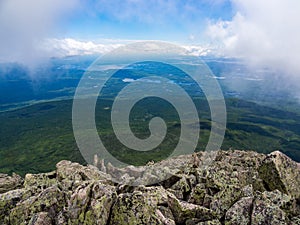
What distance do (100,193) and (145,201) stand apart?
376 cm

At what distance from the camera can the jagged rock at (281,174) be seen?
73.7 ft

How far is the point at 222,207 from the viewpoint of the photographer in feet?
65.3

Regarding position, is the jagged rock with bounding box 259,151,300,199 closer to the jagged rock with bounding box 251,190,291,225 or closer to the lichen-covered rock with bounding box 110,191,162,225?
the jagged rock with bounding box 251,190,291,225

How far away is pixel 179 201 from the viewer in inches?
797

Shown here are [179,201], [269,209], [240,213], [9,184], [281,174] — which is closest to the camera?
[269,209]

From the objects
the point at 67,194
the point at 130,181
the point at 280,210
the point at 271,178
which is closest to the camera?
the point at 280,210

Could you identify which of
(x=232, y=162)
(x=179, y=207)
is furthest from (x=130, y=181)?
(x=232, y=162)

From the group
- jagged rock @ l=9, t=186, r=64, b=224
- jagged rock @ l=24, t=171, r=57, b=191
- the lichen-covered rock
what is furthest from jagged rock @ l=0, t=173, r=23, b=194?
the lichen-covered rock

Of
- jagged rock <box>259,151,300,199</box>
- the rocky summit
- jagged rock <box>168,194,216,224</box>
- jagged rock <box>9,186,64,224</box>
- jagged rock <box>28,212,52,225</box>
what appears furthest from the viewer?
jagged rock <box>259,151,300,199</box>

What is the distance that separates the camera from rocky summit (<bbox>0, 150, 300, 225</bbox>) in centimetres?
1827

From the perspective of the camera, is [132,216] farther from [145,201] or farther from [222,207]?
[222,207]

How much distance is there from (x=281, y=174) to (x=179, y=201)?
9.92 metres

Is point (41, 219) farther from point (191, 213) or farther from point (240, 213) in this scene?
point (240, 213)

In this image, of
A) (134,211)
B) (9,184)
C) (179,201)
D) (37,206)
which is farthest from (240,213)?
(9,184)
